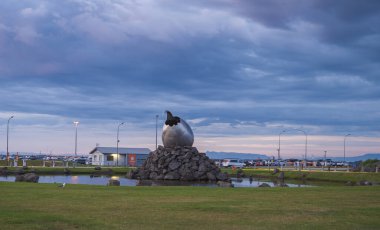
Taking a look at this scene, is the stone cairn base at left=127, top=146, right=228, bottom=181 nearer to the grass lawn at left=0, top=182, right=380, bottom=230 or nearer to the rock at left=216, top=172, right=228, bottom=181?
the rock at left=216, top=172, right=228, bottom=181

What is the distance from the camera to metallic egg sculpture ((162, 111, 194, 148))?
2104 inches

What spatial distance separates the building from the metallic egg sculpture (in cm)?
4154

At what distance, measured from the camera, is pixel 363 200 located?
70.0 feet

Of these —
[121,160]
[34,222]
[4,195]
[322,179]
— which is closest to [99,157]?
[121,160]

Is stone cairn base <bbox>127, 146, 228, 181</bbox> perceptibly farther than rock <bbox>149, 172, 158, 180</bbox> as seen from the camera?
No

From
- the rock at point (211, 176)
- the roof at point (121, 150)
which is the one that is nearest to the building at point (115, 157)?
the roof at point (121, 150)

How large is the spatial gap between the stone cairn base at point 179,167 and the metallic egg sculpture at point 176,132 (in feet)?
2.82

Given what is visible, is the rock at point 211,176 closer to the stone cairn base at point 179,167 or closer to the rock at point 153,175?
the stone cairn base at point 179,167

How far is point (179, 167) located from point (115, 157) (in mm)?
48505

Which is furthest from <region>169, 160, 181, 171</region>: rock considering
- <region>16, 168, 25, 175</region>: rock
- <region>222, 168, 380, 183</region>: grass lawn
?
<region>16, 168, 25, 175</region>: rock

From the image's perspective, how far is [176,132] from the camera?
53.6 m

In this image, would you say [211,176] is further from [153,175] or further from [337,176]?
[337,176]

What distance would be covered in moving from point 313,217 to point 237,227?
11.4 feet

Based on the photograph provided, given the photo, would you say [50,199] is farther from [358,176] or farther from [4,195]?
[358,176]
